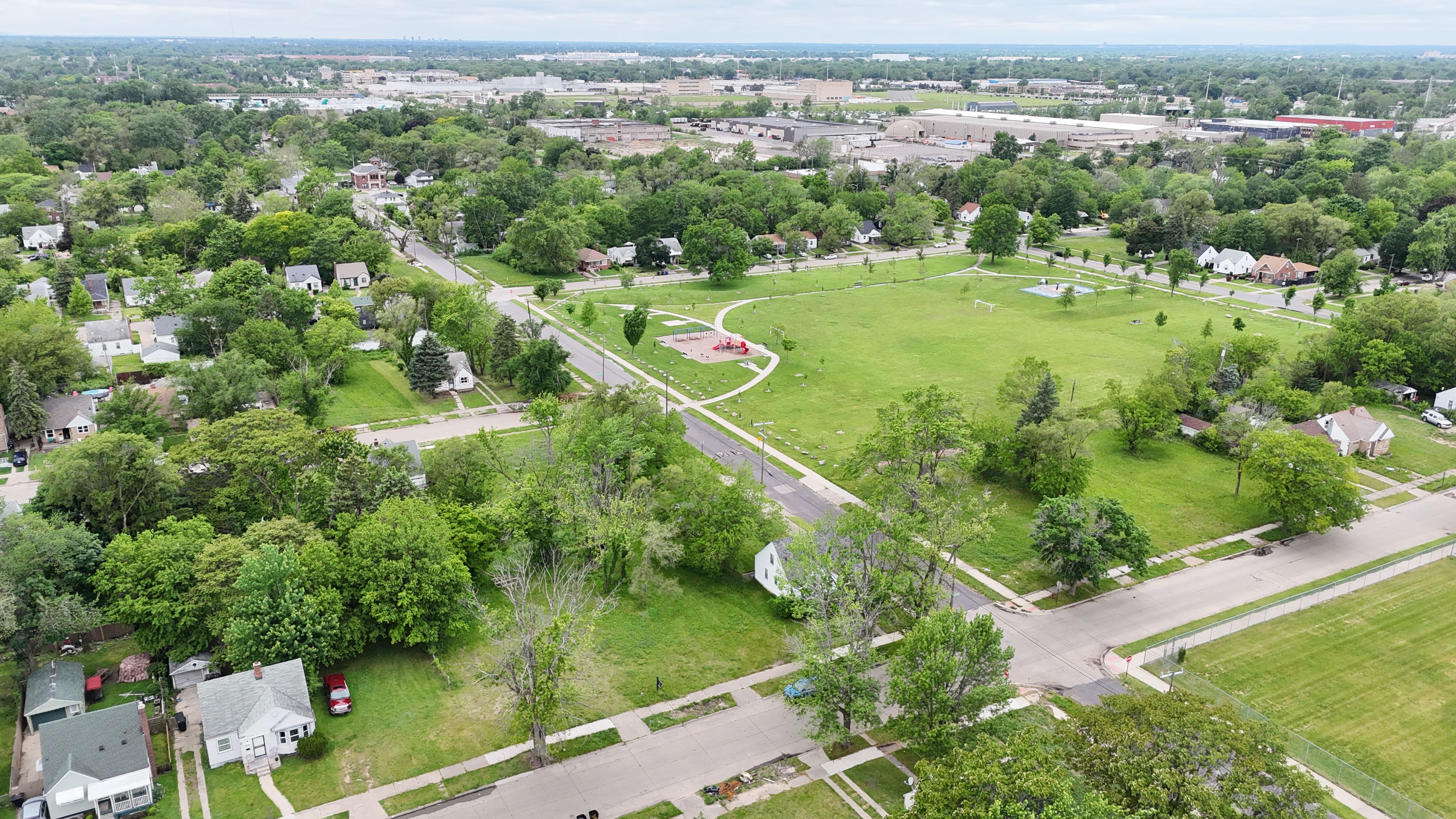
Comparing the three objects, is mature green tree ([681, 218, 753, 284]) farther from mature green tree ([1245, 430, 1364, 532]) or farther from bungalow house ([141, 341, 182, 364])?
Result: mature green tree ([1245, 430, 1364, 532])

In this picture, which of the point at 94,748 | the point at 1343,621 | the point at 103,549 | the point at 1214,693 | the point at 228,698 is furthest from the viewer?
the point at 1343,621

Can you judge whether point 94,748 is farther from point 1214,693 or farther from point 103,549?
point 1214,693

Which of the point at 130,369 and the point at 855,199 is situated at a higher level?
the point at 855,199

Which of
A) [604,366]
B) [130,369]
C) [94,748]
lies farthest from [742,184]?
[94,748]

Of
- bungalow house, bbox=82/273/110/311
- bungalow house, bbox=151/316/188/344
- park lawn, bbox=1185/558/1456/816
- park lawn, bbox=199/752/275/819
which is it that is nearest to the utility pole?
park lawn, bbox=1185/558/1456/816

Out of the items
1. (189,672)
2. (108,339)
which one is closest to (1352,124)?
(108,339)

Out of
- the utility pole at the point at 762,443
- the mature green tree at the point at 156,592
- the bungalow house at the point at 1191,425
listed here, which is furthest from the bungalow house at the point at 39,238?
the bungalow house at the point at 1191,425
